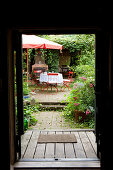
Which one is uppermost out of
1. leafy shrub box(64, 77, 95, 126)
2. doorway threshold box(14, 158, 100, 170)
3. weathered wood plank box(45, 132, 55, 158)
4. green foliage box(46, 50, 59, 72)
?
green foliage box(46, 50, 59, 72)

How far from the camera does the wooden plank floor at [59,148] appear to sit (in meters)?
3.24

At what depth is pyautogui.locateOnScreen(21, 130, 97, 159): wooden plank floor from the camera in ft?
10.6

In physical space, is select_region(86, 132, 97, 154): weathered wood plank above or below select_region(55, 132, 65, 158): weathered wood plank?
above

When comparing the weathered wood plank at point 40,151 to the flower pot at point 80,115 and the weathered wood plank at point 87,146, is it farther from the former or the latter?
the flower pot at point 80,115

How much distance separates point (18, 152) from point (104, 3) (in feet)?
8.03

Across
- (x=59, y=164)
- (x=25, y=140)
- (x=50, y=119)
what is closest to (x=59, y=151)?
(x=59, y=164)

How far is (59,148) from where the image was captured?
355cm

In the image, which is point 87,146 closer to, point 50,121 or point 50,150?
point 50,150

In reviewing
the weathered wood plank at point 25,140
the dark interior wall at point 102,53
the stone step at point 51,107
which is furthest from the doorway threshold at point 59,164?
the stone step at point 51,107

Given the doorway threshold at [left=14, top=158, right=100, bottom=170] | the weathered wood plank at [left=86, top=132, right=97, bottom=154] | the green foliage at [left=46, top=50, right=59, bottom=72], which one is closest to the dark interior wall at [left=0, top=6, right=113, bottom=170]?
the doorway threshold at [left=14, top=158, right=100, bottom=170]

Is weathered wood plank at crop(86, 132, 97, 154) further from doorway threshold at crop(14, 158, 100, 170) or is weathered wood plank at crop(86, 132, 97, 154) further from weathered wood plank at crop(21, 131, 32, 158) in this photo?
weathered wood plank at crop(21, 131, 32, 158)

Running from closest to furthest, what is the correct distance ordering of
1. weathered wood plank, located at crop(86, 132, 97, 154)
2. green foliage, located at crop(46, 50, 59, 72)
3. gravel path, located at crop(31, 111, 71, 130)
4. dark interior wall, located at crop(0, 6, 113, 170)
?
1. dark interior wall, located at crop(0, 6, 113, 170)
2. weathered wood plank, located at crop(86, 132, 97, 154)
3. gravel path, located at crop(31, 111, 71, 130)
4. green foliage, located at crop(46, 50, 59, 72)

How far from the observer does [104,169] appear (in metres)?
A: 2.21

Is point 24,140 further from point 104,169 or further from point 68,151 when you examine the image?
point 104,169
